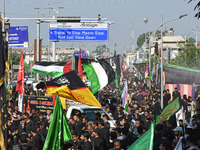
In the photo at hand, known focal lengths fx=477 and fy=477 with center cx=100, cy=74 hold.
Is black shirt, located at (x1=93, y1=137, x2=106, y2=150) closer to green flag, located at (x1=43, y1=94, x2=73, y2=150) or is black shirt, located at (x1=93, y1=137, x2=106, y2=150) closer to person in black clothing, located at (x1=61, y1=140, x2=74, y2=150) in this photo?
green flag, located at (x1=43, y1=94, x2=73, y2=150)

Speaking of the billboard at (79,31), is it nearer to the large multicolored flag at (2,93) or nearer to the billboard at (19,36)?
the billboard at (19,36)

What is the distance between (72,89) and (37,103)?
504cm

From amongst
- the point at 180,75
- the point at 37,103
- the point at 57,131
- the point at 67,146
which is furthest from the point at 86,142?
the point at 180,75

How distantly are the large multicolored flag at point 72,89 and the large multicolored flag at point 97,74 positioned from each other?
18.7ft

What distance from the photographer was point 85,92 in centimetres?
1416

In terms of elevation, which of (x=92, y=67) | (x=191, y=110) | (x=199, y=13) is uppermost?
(x=199, y=13)

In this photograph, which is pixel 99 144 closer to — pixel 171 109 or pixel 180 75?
pixel 171 109

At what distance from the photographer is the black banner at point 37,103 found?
61.4 ft

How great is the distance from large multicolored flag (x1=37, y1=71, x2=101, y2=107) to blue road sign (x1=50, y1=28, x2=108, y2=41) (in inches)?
761

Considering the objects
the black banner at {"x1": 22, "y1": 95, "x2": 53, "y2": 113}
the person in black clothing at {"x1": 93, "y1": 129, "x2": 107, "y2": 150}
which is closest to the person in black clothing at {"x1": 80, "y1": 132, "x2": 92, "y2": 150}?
the person in black clothing at {"x1": 93, "y1": 129, "x2": 107, "y2": 150}

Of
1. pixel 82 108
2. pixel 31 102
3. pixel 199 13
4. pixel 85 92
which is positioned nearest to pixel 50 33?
pixel 31 102

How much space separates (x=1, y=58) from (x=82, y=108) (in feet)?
31.7

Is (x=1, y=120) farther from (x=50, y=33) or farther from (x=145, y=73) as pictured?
(x=145, y=73)

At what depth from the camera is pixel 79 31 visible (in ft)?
114
